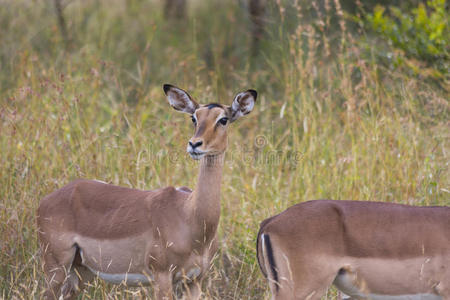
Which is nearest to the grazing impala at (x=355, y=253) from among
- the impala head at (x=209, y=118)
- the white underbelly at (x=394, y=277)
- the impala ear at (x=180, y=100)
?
the white underbelly at (x=394, y=277)

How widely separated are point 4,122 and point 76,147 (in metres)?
0.73

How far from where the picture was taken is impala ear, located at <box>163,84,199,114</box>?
4.45 m

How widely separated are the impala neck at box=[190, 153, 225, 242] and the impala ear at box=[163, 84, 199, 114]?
0.48 meters

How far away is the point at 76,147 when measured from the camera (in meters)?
6.05

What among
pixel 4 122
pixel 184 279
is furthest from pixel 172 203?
pixel 4 122

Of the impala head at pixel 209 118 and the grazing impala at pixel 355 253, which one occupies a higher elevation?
the impala head at pixel 209 118

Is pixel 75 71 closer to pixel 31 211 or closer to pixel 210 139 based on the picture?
pixel 31 211

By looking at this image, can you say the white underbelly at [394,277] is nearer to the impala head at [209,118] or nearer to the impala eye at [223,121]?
the impala head at [209,118]

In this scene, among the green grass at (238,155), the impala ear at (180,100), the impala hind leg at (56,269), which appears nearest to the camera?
the impala hind leg at (56,269)

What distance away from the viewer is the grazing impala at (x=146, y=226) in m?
4.05

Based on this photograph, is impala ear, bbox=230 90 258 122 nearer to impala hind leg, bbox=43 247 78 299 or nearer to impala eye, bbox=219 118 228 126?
impala eye, bbox=219 118 228 126

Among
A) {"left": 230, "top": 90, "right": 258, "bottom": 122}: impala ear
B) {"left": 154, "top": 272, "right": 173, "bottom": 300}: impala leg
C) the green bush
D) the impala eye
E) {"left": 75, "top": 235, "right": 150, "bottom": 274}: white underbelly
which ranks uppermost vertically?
the green bush

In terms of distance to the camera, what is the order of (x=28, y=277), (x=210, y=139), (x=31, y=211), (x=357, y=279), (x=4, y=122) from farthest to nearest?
1. (x=4, y=122)
2. (x=31, y=211)
3. (x=28, y=277)
4. (x=210, y=139)
5. (x=357, y=279)

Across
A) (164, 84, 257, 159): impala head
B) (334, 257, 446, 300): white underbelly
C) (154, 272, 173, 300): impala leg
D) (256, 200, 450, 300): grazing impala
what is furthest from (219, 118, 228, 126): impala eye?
(334, 257, 446, 300): white underbelly
